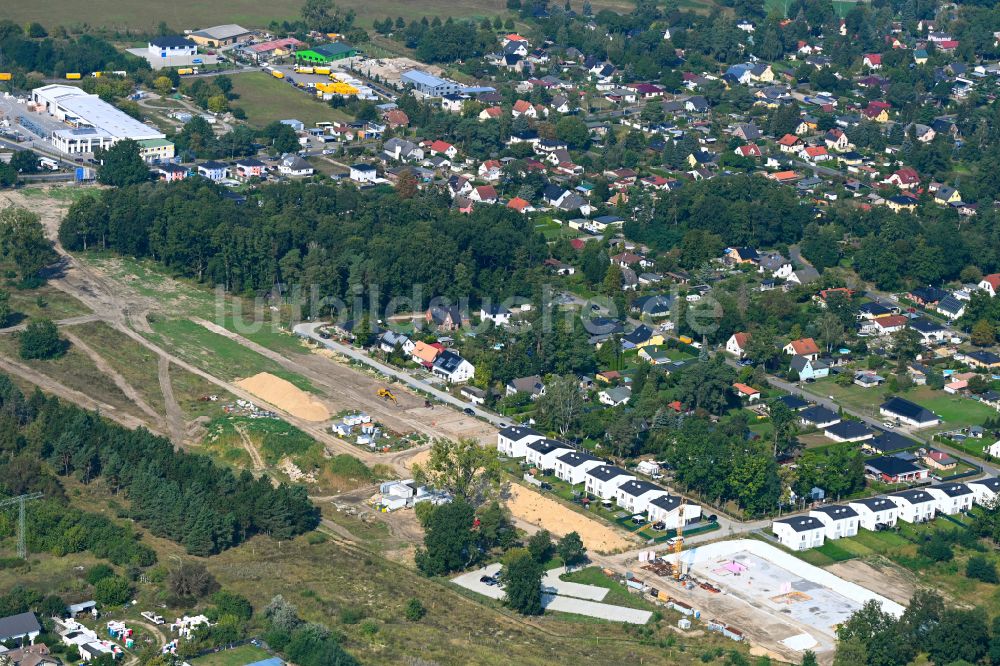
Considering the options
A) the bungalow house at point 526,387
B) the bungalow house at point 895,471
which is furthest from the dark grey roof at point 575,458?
the bungalow house at point 895,471

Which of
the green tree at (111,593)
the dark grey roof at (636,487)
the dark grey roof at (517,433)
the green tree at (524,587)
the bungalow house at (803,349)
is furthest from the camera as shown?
the bungalow house at (803,349)

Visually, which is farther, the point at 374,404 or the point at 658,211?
the point at 658,211

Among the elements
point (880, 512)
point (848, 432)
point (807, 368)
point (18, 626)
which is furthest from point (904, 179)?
point (18, 626)

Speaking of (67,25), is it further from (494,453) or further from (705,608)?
(705,608)

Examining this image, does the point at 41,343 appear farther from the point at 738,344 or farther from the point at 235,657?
the point at 738,344

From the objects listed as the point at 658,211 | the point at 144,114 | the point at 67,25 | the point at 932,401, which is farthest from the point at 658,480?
the point at 67,25

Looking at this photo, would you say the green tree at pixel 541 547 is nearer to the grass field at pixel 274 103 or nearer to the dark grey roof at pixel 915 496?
the dark grey roof at pixel 915 496

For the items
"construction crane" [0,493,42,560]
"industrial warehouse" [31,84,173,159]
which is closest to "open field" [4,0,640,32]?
"industrial warehouse" [31,84,173,159]
